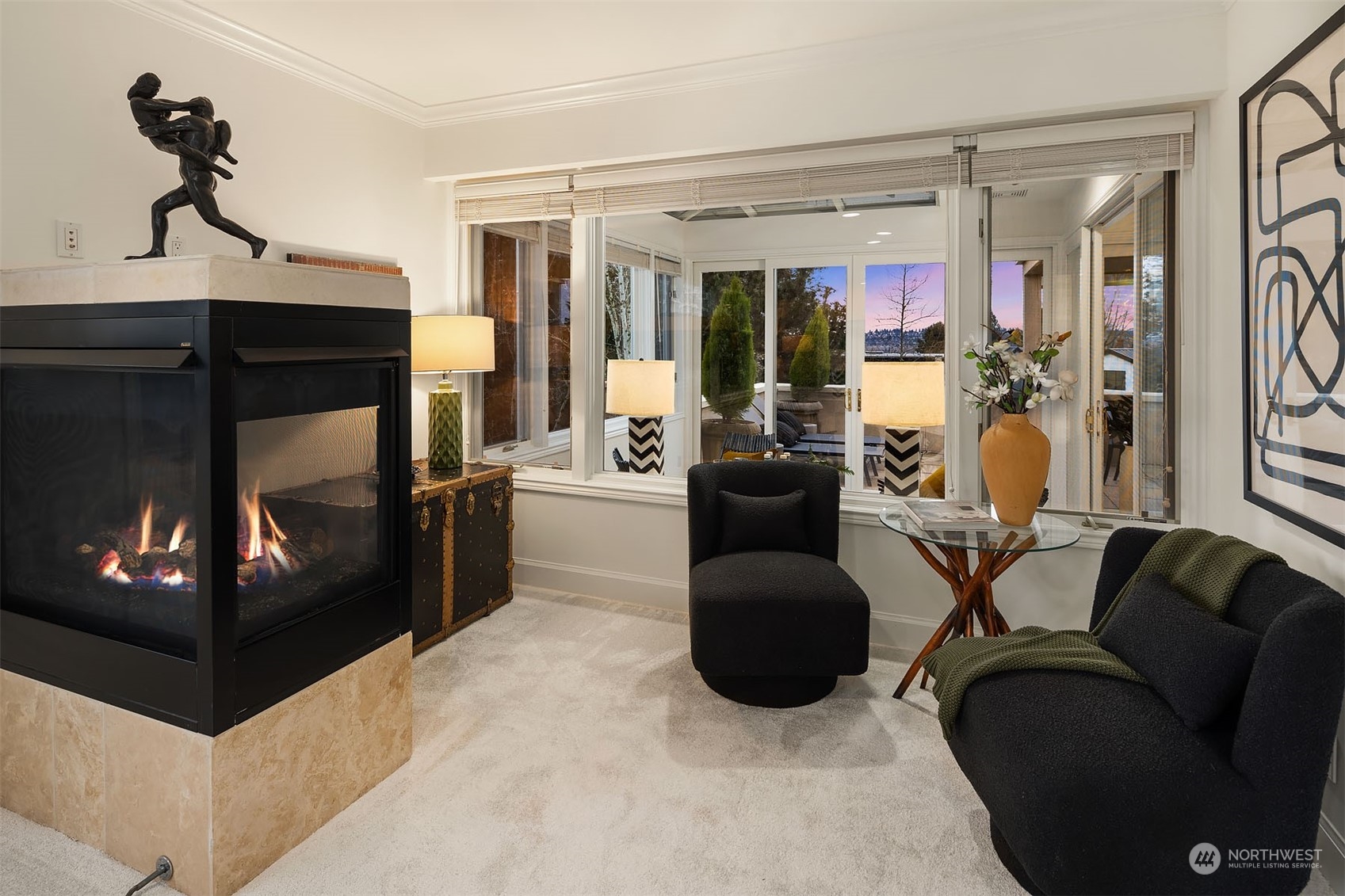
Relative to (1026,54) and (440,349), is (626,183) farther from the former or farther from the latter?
(1026,54)

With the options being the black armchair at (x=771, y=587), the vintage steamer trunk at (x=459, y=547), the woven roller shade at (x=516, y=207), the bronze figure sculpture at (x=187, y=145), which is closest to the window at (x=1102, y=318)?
the black armchair at (x=771, y=587)

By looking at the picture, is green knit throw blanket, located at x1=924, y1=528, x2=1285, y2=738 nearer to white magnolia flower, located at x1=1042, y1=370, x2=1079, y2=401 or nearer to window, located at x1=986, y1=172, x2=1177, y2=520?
white magnolia flower, located at x1=1042, y1=370, x2=1079, y2=401

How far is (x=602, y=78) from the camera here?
3.42 meters

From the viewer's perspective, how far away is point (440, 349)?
12.0ft

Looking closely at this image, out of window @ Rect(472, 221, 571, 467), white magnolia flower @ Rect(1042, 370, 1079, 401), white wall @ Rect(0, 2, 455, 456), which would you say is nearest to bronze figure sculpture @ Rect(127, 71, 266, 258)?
white wall @ Rect(0, 2, 455, 456)

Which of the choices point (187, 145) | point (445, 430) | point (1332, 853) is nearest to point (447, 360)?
point (445, 430)

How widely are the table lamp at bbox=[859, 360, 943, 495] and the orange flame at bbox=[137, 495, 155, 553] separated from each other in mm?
2710

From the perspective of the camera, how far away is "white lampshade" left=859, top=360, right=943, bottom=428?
3.28m

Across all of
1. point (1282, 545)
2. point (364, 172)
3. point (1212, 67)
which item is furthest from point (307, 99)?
point (1282, 545)

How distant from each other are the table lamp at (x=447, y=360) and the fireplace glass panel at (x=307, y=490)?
149 centimetres

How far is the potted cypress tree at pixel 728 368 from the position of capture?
374 cm

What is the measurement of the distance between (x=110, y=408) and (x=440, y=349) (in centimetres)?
183

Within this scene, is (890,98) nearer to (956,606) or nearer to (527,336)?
(956,606)

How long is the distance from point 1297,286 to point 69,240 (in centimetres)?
363
